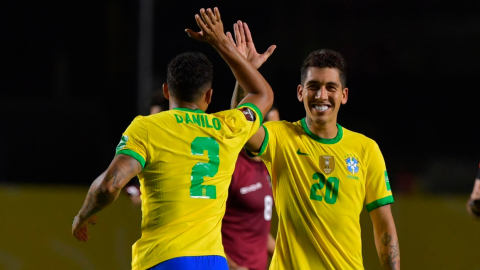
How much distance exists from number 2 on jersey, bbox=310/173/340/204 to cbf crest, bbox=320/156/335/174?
0.04 meters

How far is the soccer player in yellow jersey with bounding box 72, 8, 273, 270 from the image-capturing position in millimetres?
2814

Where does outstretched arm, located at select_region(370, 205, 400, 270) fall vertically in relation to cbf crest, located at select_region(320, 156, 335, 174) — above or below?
below

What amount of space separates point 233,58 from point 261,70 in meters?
6.31

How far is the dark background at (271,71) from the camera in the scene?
32.6ft

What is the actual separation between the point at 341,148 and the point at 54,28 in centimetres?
900

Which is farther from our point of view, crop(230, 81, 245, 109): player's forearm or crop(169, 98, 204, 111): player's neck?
crop(230, 81, 245, 109): player's forearm

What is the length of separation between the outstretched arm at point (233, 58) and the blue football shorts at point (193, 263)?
804mm

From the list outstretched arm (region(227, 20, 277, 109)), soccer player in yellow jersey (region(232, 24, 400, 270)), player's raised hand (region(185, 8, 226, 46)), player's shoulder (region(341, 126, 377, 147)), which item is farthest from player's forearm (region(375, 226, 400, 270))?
player's raised hand (region(185, 8, 226, 46))

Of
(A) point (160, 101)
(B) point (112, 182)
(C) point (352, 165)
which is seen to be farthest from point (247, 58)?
(A) point (160, 101)

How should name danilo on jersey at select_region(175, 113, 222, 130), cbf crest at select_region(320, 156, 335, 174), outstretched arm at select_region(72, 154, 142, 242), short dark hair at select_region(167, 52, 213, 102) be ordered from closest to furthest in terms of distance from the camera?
outstretched arm at select_region(72, 154, 142, 242), name danilo on jersey at select_region(175, 113, 222, 130), short dark hair at select_region(167, 52, 213, 102), cbf crest at select_region(320, 156, 335, 174)

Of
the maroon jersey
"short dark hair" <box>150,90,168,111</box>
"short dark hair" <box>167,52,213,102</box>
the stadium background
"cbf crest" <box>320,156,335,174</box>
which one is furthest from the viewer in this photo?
the stadium background

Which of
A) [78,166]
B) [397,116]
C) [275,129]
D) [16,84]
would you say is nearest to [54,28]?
[16,84]

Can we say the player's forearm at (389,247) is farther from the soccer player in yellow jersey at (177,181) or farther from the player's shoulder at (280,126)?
the soccer player in yellow jersey at (177,181)

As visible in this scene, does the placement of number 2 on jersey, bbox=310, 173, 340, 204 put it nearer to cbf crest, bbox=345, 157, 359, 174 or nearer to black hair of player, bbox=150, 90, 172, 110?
cbf crest, bbox=345, 157, 359, 174
